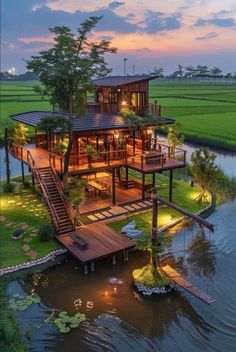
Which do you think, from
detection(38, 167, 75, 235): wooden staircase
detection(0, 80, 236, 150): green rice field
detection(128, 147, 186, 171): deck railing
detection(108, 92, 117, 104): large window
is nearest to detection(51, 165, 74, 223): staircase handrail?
detection(38, 167, 75, 235): wooden staircase

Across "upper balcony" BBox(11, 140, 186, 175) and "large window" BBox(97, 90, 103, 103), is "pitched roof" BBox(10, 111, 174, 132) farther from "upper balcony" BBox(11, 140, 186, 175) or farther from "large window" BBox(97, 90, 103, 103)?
"large window" BBox(97, 90, 103, 103)

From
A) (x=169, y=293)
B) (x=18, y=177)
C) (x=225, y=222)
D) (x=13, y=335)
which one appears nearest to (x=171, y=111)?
(x=18, y=177)

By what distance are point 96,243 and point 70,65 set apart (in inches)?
403

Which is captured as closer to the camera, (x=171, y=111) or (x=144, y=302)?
(x=144, y=302)

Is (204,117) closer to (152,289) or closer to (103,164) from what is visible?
(103,164)

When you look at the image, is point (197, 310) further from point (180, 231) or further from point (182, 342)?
point (180, 231)

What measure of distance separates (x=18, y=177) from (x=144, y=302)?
21.3 meters

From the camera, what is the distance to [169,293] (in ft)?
52.5

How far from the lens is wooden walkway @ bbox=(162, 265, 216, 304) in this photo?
47.6ft

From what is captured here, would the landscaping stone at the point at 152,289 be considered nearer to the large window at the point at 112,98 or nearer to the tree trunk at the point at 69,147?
the tree trunk at the point at 69,147

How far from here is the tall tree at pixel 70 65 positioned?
21.6 meters

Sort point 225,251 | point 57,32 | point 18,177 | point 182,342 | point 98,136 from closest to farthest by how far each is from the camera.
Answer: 1. point 182,342
2. point 225,251
3. point 57,32
4. point 98,136
5. point 18,177

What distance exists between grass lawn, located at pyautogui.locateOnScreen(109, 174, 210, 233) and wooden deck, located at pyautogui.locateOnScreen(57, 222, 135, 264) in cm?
168

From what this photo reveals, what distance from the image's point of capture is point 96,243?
1905 cm
